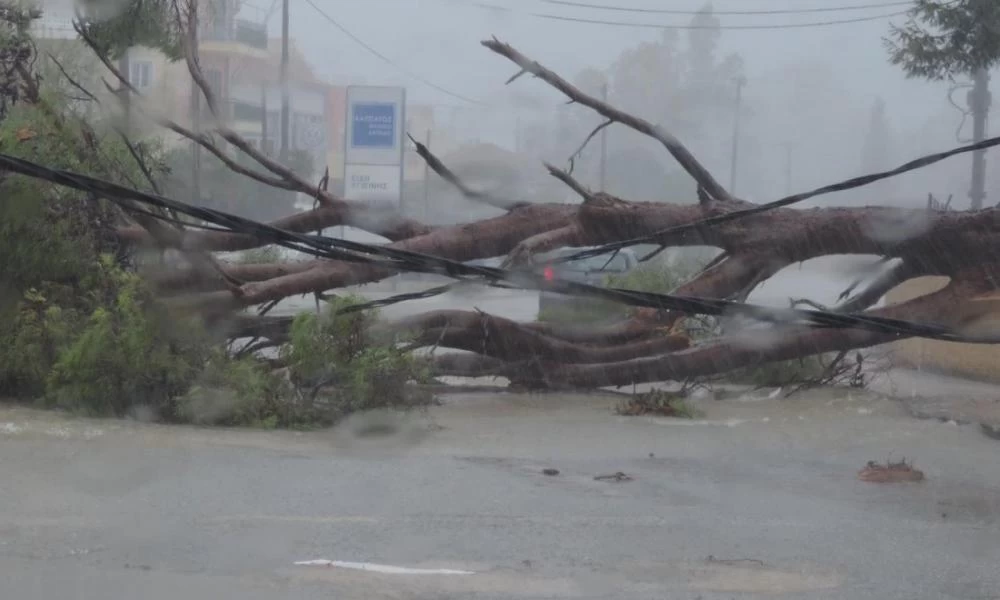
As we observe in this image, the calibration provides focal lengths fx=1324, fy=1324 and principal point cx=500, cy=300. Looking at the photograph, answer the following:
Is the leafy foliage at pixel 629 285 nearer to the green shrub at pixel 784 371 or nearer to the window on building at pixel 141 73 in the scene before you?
the green shrub at pixel 784 371

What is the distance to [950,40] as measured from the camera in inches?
606

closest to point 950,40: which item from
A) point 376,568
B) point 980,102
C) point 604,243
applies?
point 980,102

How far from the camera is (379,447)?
32.5 ft

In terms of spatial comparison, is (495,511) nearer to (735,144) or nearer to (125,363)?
(125,363)

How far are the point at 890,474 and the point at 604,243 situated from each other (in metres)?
3.35

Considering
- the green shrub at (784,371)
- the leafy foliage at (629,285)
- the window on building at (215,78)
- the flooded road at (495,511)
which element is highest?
the window on building at (215,78)

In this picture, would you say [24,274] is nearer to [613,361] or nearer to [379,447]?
[379,447]

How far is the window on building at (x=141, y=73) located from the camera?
39.3ft

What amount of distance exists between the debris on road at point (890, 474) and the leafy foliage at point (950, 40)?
7.27 m

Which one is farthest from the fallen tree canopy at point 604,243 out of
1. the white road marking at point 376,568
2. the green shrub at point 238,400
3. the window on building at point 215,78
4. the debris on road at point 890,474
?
the white road marking at point 376,568

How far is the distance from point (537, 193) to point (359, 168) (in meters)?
10.8

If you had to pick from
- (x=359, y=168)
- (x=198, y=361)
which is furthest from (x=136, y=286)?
(x=359, y=168)

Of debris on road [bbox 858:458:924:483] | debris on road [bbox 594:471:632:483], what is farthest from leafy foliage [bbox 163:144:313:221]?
debris on road [bbox 858:458:924:483]

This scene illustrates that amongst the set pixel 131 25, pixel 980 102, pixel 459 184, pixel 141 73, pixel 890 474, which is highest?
pixel 980 102
